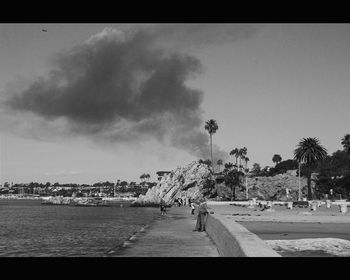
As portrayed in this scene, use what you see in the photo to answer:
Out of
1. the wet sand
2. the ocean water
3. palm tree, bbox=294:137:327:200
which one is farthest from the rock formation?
the wet sand

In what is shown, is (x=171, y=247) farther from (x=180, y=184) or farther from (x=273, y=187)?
(x=273, y=187)

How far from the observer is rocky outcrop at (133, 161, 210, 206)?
173m

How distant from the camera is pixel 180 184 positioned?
178m

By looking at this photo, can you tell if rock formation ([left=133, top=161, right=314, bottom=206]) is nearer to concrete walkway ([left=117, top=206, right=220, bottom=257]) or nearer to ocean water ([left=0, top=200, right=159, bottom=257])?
ocean water ([left=0, top=200, right=159, bottom=257])

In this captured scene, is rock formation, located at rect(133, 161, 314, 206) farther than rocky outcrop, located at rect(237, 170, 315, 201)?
No

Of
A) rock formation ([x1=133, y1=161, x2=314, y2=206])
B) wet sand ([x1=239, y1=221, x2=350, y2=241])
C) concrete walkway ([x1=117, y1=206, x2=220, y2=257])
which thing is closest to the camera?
concrete walkway ([x1=117, y1=206, x2=220, y2=257])

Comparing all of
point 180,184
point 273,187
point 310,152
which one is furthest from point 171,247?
point 273,187

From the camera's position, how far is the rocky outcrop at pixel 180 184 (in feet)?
567

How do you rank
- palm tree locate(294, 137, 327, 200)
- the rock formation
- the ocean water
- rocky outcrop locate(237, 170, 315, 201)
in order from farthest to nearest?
rocky outcrop locate(237, 170, 315, 201) → the rock formation → palm tree locate(294, 137, 327, 200) → the ocean water

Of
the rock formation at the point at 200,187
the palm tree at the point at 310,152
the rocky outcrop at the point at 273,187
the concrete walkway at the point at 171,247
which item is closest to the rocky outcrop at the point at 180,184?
the rock formation at the point at 200,187
